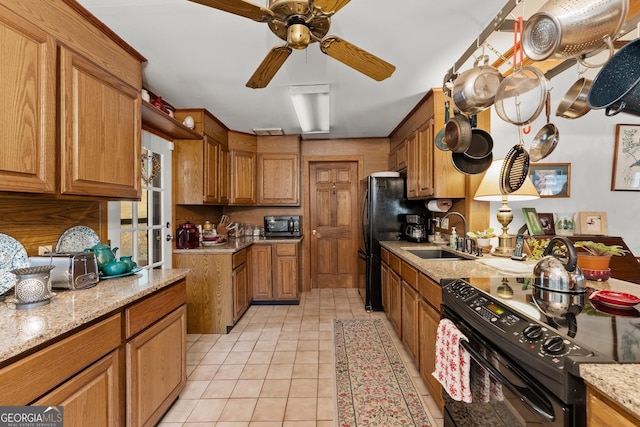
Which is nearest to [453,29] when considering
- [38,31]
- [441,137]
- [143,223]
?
[441,137]

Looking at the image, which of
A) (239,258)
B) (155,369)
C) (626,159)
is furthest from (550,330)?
(239,258)

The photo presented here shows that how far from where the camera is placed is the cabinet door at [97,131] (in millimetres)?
1374

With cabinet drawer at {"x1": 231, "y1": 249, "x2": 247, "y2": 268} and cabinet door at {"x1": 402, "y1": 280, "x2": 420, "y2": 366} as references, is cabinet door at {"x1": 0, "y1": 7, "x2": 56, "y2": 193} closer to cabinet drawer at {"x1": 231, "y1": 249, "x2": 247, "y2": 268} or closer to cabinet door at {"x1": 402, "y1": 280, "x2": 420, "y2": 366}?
cabinet drawer at {"x1": 231, "y1": 249, "x2": 247, "y2": 268}

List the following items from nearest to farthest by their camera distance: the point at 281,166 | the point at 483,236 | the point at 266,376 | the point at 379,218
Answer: the point at 266,376
the point at 483,236
the point at 379,218
the point at 281,166

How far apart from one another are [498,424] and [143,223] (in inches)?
110

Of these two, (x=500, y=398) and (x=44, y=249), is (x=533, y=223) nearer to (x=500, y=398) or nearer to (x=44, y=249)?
(x=500, y=398)

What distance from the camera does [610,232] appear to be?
2461 millimetres

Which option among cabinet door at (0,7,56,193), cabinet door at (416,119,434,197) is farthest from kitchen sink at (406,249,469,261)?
cabinet door at (0,7,56,193)

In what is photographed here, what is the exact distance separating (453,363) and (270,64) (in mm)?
1703

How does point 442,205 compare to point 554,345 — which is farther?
point 442,205

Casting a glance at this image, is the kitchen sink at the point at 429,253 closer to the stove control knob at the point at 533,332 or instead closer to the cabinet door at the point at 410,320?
the cabinet door at the point at 410,320

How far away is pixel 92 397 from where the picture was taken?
1116mm

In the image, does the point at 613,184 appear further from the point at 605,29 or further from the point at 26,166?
the point at 26,166

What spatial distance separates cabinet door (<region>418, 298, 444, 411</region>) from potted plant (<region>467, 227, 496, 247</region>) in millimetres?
753
